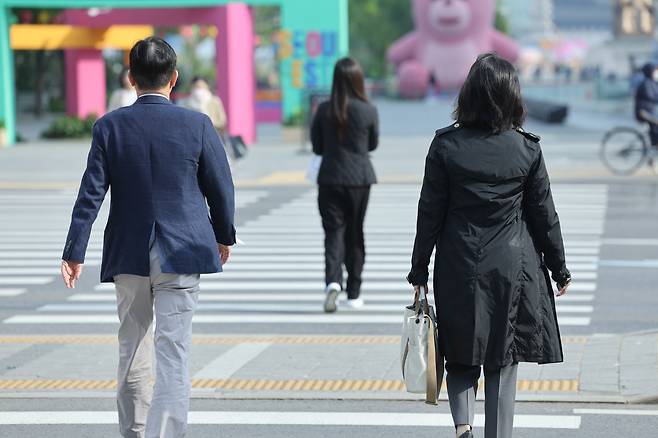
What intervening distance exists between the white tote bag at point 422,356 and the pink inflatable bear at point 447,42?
49.3 metres

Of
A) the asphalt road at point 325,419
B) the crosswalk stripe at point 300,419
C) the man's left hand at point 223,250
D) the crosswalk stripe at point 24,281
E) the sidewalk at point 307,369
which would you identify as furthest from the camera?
the crosswalk stripe at point 24,281

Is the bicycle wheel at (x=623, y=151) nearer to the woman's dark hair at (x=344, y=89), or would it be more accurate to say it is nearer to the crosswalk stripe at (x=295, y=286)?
the crosswalk stripe at (x=295, y=286)

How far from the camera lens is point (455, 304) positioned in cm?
506

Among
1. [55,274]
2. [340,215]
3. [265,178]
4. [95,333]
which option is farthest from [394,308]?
[265,178]

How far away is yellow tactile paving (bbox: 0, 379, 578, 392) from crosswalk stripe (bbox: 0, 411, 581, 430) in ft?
1.73

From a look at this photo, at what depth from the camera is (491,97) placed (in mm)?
4980

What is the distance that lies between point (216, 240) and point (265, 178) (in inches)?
650

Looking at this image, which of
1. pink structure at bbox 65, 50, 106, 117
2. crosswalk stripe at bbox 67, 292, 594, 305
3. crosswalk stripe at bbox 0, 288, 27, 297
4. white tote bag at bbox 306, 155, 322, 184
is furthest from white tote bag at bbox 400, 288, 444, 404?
pink structure at bbox 65, 50, 106, 117


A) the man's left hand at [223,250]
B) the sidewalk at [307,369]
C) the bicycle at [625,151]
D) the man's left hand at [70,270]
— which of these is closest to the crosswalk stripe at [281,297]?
the sidewalk at [307,369]

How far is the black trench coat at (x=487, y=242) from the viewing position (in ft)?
16.5

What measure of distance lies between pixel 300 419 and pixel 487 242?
6.31 ft

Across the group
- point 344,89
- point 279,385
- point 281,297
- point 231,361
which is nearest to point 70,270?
point 279,385

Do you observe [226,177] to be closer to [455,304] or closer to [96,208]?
[96,208]

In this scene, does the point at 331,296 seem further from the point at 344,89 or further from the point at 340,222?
the point at 344,89
